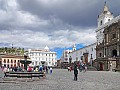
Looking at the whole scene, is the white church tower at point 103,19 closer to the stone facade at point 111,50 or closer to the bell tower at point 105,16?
the bell tower at point 105,16

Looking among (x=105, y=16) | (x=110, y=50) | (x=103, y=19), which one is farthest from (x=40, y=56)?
(x=110, y=50)

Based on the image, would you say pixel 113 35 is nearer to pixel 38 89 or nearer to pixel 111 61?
pixel 111 61

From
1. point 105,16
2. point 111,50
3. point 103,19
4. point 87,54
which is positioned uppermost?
point 105,16

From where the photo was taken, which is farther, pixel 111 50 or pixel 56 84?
pixel 111 50

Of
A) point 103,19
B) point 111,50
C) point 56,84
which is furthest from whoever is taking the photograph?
point 103,19

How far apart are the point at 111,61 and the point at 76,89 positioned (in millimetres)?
43290

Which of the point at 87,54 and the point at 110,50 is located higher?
the point at 110,50

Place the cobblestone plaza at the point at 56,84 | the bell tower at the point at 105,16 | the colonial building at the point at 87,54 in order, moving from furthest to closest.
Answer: the colonial building at the point at 87,54 → the bell tower at the point at 105,16 → the cobblestone plaza at the point at 56,84

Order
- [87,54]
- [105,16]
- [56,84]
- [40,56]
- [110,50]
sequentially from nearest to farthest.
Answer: [56,84], [110,50], [105,16], [87,54], [40,56]

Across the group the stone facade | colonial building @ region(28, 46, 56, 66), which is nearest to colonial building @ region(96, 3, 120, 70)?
the stone facade

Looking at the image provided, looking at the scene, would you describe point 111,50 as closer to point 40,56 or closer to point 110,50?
point 110,50

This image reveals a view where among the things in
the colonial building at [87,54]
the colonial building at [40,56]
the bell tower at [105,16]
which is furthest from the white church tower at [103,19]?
the colonial building at [40,56]

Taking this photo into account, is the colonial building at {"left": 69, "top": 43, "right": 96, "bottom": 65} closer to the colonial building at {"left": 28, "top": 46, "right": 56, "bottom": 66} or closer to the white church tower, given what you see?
the white church tower

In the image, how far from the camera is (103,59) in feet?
195
